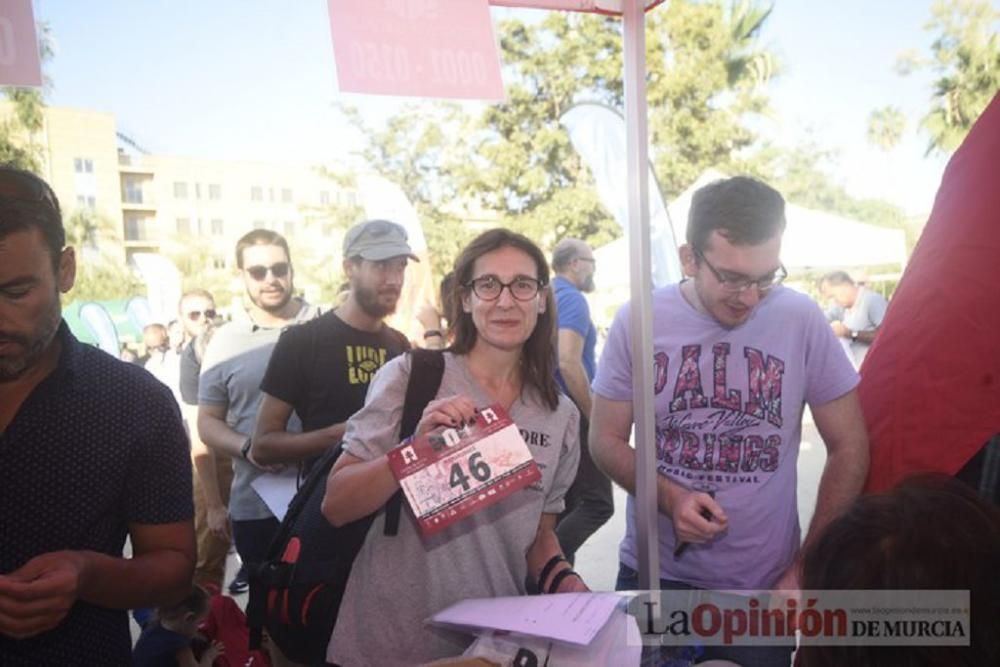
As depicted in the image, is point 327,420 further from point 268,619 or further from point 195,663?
point 268,619

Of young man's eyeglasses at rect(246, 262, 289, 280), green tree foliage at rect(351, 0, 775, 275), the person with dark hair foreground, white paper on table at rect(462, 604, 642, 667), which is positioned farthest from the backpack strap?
green tree foliage at rect(351, 0, 775, 275)

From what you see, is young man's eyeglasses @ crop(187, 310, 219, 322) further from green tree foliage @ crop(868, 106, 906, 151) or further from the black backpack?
green tree foliage @ crop(868, 106, 906, 151)

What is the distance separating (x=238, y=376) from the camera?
10.2ft

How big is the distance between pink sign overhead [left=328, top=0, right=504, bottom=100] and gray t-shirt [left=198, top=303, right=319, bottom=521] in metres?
1.76

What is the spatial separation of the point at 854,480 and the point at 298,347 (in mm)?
1725

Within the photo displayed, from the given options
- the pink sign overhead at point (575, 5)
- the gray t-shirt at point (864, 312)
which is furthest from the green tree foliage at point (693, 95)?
the pink sign overhead at point (575, 5)

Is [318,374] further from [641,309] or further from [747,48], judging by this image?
[747,48]

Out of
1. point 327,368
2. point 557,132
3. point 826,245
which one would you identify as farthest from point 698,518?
point 557,132

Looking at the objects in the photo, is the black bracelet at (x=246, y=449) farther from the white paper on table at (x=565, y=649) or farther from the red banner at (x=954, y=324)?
the red banner at (x=954, y=324)

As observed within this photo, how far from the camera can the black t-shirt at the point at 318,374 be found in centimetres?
253

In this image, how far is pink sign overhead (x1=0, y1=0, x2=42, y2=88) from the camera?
1.44 meters

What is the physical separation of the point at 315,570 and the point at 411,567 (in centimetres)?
21

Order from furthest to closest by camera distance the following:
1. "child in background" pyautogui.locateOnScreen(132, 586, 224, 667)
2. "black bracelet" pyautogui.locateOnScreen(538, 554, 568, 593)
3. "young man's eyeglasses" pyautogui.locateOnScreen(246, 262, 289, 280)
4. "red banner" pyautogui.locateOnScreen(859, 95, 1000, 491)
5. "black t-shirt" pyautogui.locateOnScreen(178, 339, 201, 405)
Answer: "black t-shirt" pyautogui.locateOnScreen(178, 339, 201, 405) → "young man's eyeglasses" pyautogui.locateOnScreen(246, 262, 289, 280) → "child in background" pyautogui.locateOnScreen(132, 586, 224, 667) → "black bracelet" pyautogui.locateOnScreen(538, 554, 568, 593) → "red banner" pyautogui.locateOnScreen(859, 95, 1000, 491)

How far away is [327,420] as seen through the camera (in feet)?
8.40
